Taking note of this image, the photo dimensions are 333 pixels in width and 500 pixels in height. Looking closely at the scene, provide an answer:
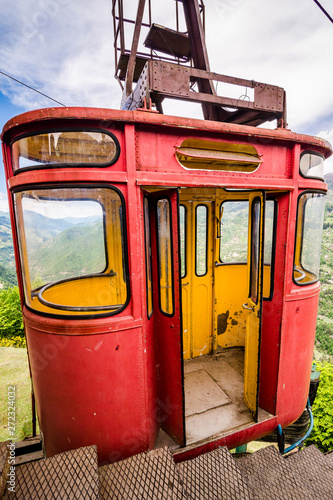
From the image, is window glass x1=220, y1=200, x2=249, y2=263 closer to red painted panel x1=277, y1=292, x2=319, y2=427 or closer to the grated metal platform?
red painted panel x1=277, y1=292, x2=319, y2=427

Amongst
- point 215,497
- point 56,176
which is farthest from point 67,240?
point 215,497

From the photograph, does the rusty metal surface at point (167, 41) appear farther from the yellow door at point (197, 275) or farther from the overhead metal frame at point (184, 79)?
the yellow door at point (197, 275)

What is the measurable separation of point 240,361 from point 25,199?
4304 millimetres

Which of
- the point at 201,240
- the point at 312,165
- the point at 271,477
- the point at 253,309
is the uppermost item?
the point at 312,165

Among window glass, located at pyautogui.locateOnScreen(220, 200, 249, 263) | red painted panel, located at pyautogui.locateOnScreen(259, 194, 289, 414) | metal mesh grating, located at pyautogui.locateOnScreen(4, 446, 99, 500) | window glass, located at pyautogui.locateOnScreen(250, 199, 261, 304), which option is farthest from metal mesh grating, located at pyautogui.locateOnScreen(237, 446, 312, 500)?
window glass, located at pyautogui.locateOnScreen(220, 200, 249, 263)

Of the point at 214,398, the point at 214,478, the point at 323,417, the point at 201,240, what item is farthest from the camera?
the point at 323,417

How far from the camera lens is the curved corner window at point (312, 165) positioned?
303 cm

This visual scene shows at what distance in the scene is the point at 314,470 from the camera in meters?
2.77

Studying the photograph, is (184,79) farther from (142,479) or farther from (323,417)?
(323,417)

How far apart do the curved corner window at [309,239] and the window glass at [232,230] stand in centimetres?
99

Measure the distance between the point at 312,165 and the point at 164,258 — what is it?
223cm

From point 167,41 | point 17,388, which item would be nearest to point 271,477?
point 167,41

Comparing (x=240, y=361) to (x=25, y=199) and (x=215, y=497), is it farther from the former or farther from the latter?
(x=25, y=199)

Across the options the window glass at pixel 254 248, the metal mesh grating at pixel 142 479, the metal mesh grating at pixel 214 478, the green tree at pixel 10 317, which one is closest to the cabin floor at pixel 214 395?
the metal mesh grating at pixel 214 478
